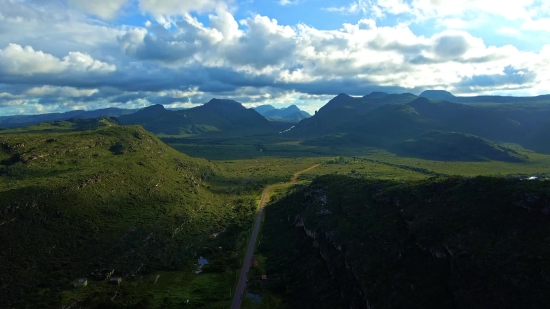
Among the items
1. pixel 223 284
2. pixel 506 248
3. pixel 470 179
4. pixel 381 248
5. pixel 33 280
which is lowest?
→ pixel 223 284

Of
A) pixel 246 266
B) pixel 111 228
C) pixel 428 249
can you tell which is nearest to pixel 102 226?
pixel 111 228

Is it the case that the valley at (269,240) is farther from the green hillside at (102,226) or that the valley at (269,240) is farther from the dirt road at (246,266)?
the dirt road at (246,266)

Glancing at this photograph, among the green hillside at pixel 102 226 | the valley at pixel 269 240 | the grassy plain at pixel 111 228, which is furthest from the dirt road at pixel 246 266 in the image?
the green hillside at pixel 102 226

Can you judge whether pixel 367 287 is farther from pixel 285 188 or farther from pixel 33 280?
pixel 285 188

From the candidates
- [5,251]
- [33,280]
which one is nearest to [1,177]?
[5,251]

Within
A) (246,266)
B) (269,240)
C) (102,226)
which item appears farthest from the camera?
(269,240)

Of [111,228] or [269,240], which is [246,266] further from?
[111,228]
